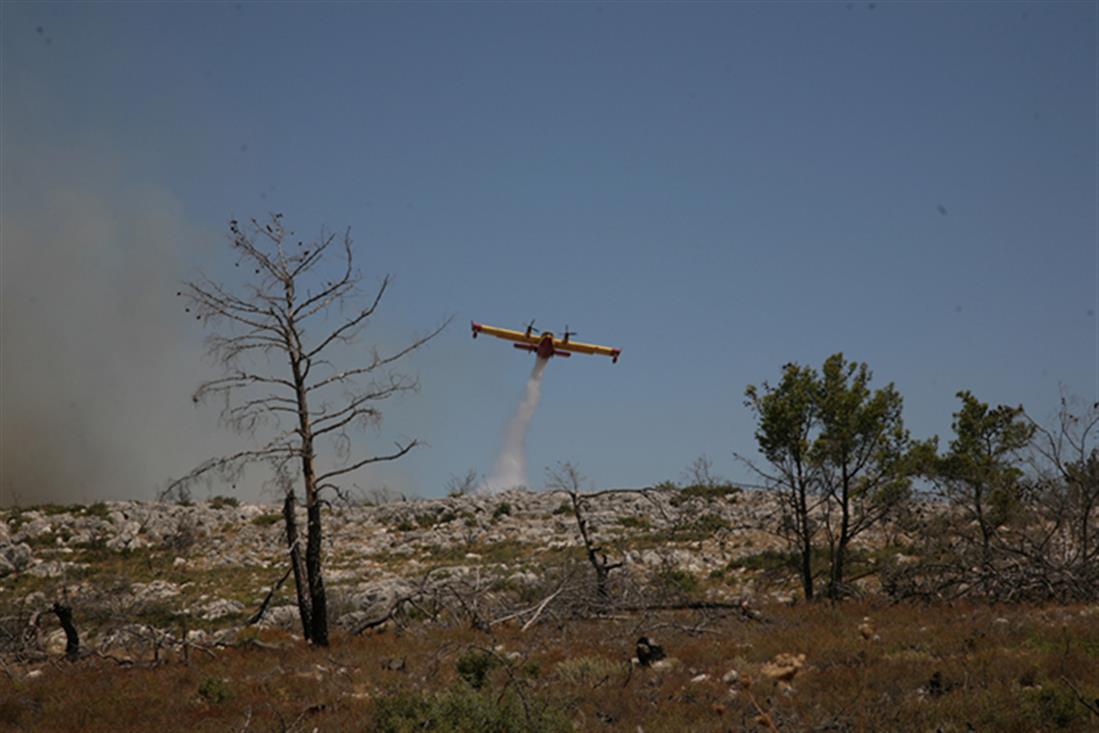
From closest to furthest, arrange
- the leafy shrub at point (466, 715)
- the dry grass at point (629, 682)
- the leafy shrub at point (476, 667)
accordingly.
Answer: the leafy shrub at point (466, 715) < the dry grass at point (629, 682) < the leafy shrub at point (476, 667)

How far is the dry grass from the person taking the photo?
10281 millimetres

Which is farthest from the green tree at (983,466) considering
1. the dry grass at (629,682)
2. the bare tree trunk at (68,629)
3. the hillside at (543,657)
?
the bare tree trunk at (68,629)

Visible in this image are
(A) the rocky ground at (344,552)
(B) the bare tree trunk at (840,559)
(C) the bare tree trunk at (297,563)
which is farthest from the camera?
(A) the rocky ground at (344,552)

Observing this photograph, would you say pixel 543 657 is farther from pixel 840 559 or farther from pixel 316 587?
pixel 840 559

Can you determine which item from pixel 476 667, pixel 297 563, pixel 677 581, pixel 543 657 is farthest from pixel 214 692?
pixel 677 581

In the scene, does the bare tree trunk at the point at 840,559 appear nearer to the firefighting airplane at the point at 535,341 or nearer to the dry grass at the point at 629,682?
the dry grass at the point at 629,682

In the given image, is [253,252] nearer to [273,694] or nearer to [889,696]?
[273,694]

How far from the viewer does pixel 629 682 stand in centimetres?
1240

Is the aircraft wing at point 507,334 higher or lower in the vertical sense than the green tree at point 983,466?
higher

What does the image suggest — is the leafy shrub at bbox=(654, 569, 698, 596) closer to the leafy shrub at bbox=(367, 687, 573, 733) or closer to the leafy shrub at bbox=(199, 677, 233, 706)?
the leafy shrub at bbox=(199, 677, 233, 706)

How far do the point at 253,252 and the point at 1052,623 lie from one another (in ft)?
45.6

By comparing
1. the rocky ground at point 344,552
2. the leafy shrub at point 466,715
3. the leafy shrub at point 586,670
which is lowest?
the leafy shrub at point 466,715

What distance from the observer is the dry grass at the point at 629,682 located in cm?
1028

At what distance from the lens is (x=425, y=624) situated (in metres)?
19.1
